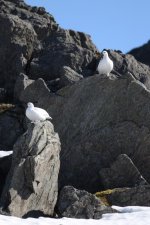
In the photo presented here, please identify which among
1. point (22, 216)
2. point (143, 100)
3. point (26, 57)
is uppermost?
point (26, 57)

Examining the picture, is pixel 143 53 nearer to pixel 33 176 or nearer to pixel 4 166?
pixel 4 166

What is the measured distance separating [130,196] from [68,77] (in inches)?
709

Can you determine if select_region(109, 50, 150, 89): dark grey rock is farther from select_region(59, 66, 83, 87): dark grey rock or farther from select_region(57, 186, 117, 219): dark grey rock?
select_region(57, 186, 117, 219): dark grey rock

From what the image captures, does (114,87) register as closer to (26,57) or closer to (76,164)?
(76,164)

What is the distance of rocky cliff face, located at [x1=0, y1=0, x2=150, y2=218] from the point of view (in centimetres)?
3622

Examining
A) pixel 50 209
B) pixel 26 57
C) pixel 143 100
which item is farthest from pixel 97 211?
pixel 26 57

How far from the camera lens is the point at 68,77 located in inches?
2041

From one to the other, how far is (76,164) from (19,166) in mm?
7068

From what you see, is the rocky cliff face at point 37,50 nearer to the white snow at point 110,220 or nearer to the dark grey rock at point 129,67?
the dark grey rock at point 129,67

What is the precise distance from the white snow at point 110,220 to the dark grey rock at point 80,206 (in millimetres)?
591

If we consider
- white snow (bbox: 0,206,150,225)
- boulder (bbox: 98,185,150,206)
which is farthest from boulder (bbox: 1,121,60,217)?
boulder (bbox: 98,185,150,206)

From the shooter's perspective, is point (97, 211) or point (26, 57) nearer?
point (97, 211)

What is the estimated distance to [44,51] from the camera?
2306 inches

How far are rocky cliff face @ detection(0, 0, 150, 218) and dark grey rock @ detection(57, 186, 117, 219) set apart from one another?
0.66ft
